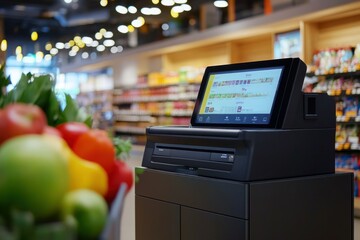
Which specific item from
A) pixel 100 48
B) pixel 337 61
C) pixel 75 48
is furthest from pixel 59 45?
pixel 337 61

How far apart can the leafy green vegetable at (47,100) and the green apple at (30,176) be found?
1.12 ft

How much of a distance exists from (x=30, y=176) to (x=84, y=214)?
3.9 inches

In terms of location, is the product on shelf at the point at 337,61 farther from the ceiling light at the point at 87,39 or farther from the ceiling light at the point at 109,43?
the ceiling light at the point at 87,39

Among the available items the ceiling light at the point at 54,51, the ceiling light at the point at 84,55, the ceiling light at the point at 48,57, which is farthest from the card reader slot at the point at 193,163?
the ceiling light at the point at 48,57


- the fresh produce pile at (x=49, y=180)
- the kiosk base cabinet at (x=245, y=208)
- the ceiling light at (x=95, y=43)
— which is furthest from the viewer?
the ceiling light at (x=95, y=43)

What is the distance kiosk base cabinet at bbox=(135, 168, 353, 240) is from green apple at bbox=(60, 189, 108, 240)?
3.50 ft

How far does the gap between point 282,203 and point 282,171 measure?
0.12 m

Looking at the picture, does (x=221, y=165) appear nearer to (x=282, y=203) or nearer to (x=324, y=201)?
(x=282, y=203)

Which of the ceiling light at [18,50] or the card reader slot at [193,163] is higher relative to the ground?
the ceiling light at [18,50]

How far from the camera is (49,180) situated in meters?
0.67

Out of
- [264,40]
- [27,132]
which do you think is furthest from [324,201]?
[264,40]

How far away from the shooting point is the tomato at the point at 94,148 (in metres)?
0.86

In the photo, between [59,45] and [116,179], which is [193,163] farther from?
[59,45]

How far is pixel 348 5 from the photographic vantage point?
21.5ft
